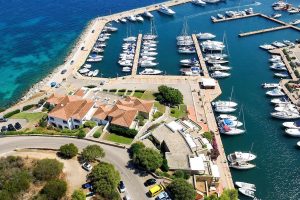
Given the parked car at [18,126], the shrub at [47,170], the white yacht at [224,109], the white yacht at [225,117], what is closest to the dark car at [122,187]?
the shrub at [47,170]

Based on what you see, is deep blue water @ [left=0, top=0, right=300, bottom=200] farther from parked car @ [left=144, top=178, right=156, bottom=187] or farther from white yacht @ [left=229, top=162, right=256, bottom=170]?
parked car @ [left=144, top=178, right=156, bottom=187]

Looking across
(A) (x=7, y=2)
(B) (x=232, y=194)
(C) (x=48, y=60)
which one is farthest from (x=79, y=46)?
(B) (x=232, y=194)

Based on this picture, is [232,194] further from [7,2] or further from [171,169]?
[7,2]

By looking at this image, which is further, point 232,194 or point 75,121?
point 75,121

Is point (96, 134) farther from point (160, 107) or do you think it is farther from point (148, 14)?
point (148, 14)

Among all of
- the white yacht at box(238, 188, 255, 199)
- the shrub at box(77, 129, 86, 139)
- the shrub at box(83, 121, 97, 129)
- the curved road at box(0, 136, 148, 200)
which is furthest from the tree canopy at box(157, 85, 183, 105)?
the white yacht at box(238, 188, 255, 199)
